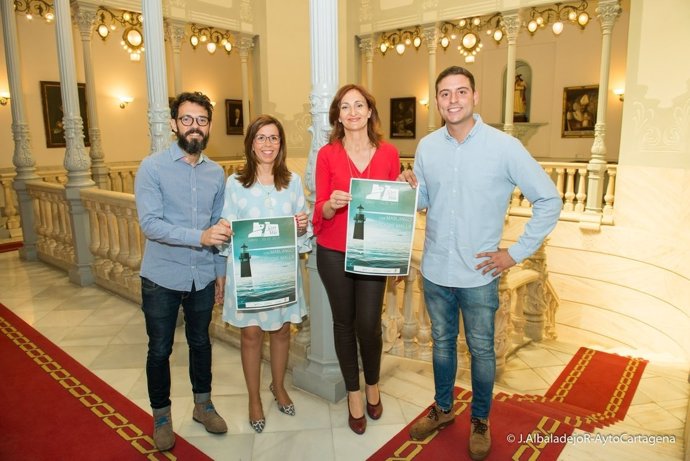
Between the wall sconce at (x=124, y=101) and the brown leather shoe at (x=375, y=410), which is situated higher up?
the wall sconce at (x=124, y=101)

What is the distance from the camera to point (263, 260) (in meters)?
2.62

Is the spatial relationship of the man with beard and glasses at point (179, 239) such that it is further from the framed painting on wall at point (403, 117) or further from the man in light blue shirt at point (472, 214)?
the framed painting on wall at point (403, 117)

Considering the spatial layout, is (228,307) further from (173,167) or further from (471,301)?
(471,301)

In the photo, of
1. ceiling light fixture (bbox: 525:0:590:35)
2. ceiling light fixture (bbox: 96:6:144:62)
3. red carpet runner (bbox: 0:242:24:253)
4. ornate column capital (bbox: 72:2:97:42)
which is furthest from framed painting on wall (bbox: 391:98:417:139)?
red carpet runner (bbox: 0:242:24:253)

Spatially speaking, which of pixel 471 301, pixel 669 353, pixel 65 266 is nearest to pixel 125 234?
pixel 65 266

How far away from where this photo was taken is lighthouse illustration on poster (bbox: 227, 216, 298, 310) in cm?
256

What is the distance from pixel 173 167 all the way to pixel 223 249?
51cm

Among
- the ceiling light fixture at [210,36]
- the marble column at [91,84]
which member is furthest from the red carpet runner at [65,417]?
the ceiling light fixture at [210,36]

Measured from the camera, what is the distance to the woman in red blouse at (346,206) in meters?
2.56

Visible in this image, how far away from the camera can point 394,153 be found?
2664mm

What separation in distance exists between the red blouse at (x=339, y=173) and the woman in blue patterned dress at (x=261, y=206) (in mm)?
200

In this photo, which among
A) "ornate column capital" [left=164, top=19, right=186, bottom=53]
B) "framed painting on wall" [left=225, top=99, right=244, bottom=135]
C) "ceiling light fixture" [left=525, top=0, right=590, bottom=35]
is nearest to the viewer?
"ceiling light fixture" [left=525, top=0, right=590, bottom=35]

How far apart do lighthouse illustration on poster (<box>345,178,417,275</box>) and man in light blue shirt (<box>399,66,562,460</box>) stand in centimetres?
10

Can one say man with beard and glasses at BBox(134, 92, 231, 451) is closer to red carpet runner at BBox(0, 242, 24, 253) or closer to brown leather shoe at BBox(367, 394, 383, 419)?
brown leather shoe at BBox(367, 394, 383, 419)
